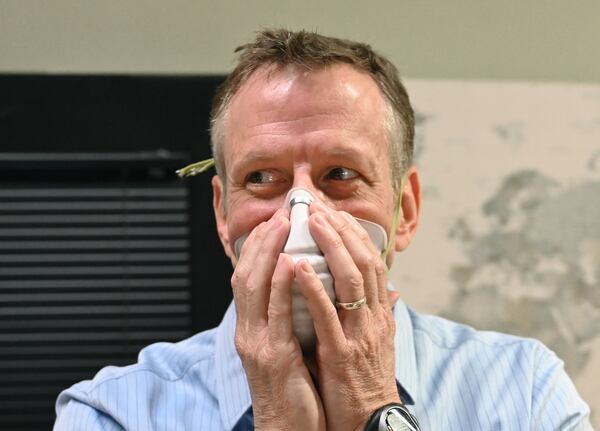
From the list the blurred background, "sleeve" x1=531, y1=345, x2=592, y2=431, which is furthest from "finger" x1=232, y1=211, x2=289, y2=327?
the blurred background

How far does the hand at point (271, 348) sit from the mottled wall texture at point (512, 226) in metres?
0.81

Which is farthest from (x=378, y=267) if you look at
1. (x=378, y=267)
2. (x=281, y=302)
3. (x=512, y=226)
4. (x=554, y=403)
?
(x=512, y=226)

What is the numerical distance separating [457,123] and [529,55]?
0.74 feet

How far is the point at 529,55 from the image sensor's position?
6.11 feet

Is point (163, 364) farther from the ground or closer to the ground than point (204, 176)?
closer to the ground

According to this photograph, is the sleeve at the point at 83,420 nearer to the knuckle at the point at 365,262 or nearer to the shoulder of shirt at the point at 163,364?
the shoulder of shirt at the point at 163,364

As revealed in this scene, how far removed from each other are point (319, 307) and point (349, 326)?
0.20ft

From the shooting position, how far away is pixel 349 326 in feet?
3.40

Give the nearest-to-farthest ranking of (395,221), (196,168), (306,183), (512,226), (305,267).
Answer: (305,267)
(306,183)
(395,221)
(196,168)
(512,226)

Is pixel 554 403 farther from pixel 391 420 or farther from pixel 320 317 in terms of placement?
pixel 320 317

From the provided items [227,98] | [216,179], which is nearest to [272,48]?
[227,98]

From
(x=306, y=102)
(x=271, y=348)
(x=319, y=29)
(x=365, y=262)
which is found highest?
(x=319, y=29)

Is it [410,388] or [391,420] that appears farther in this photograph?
[410,388]

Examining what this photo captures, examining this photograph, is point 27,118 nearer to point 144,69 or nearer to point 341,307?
point 144,69
